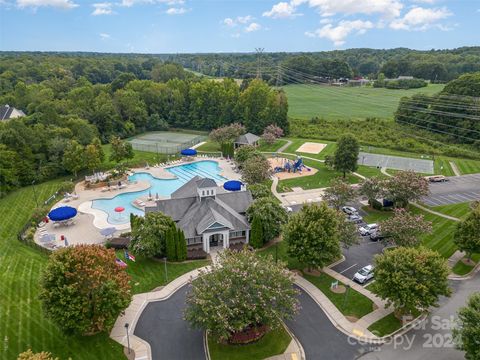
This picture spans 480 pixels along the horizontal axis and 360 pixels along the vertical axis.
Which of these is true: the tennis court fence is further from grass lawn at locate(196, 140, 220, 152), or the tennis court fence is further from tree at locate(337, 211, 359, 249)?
tree at locate(337, 211, 359, 249)

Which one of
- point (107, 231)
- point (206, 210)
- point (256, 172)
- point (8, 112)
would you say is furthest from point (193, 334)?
point (8, 112)

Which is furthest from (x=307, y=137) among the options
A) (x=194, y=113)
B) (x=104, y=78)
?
(x=104, y=78)

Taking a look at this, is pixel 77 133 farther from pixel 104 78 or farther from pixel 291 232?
pixel 104 78

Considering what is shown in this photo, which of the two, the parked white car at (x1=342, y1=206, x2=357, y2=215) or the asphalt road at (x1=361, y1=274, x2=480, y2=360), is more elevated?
the parked white car at (x1=342, y1=206, x2=357, y2=215)

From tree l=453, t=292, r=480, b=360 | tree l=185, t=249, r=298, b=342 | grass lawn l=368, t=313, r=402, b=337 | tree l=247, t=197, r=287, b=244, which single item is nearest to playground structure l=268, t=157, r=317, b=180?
tree l=247, t=197, r=287, b=244

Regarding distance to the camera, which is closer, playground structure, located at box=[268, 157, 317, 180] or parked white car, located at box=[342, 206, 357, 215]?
parked white car, located at box=[342, 206, 357, 215]

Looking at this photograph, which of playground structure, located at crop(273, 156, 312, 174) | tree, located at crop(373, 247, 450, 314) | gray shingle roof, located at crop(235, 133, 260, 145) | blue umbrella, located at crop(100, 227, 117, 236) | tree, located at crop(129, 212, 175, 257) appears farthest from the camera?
gray shingle roof, located at crop(235, 133, 260, 145)

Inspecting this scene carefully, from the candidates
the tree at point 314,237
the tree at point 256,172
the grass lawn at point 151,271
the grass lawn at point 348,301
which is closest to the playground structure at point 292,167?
the tree at point 256,172
